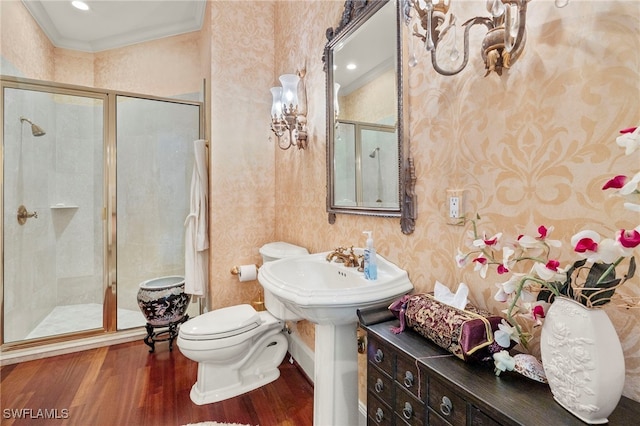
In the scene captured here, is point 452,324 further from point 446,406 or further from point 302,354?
point 302,354

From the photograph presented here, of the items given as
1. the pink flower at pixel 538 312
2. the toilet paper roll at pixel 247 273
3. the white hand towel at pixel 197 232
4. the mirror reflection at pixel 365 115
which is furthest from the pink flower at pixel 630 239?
the white hand towel at pixel 197 232

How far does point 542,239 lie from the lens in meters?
0.63

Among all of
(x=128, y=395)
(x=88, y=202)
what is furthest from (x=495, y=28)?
(x=88, y=202)

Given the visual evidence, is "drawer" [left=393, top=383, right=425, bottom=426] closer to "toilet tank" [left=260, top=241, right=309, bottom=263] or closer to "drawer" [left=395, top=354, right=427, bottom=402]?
"drawer" [left=395, top=354, right=427, bottom=402]

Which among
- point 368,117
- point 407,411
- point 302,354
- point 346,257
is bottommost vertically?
point 302,354

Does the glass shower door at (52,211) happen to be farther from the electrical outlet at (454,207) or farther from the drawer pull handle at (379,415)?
the electrical outlet at (454,207)

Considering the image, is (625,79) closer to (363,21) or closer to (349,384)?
(363,21)

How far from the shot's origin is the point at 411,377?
80 centimetres

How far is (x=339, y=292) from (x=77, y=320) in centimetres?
272

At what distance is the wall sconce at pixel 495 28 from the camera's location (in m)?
0.75

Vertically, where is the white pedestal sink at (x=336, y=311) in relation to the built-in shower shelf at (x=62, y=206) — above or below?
below

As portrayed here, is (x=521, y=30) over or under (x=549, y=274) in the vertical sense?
over

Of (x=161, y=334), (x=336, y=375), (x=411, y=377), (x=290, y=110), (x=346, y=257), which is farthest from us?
(x=161, y=334)

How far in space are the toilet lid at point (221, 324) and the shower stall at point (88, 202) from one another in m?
1.22
